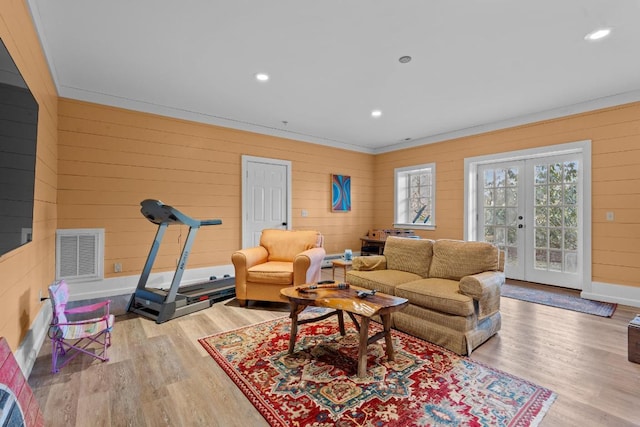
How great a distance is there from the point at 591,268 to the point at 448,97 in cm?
300

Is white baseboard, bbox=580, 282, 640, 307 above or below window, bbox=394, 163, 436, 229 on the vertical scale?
below

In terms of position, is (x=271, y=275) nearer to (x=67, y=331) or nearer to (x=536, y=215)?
(x=67, y=331)

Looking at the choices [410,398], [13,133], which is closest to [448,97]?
[410,398]

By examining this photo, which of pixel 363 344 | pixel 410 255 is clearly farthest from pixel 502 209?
pixel 363 344

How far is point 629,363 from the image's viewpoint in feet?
7.54

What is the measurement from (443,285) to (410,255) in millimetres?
643

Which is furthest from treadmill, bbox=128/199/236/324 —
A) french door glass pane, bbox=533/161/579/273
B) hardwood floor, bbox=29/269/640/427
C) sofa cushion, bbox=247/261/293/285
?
french door glass pane, bbox=533/161/579/273

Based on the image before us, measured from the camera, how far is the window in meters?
5.98

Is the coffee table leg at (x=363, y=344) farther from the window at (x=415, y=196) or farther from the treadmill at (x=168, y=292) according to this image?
the window at (x=415, y=196)

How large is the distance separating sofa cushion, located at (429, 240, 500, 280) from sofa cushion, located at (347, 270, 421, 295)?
0.87 ft

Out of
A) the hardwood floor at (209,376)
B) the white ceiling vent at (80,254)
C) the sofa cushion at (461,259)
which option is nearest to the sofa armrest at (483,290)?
the sofa cushion at (461,259)

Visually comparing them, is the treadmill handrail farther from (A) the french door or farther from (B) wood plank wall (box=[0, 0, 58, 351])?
(A) the french door

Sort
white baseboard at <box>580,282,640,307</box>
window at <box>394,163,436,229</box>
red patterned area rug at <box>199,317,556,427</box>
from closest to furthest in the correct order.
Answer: red patterned area rug at <box>199,317,556,427</box>, white baseboard at <box>580,282,640,307</box>, window at <box>394,163,436,229</box>

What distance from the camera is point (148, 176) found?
430 cm
